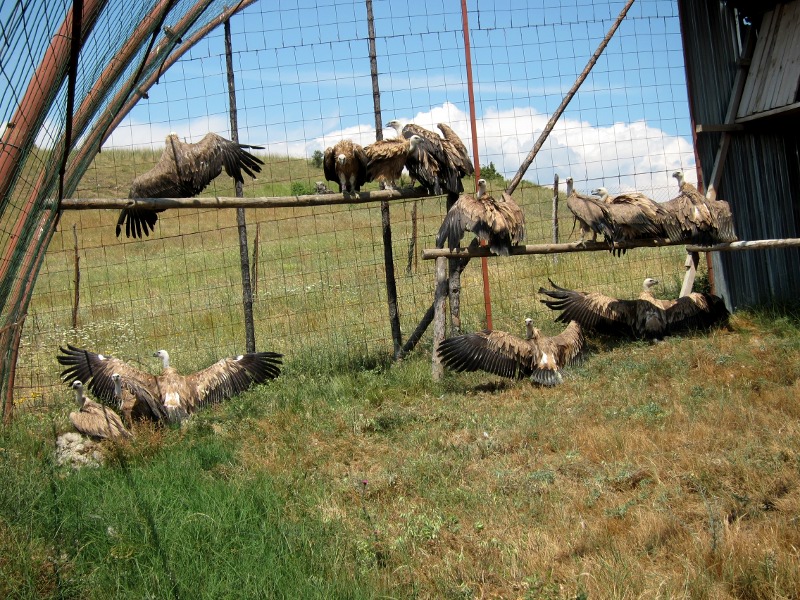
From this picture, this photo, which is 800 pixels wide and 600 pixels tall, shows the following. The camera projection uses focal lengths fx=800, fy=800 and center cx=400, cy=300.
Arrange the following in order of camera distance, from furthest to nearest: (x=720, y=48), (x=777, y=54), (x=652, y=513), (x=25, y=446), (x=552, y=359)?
1. (x=720, y=48)
2. (x=777, y=54)
3. (x=552, y=359)
4. (x=25, y=446)
5. (x=652, y=513)

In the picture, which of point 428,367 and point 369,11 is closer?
point 428,367

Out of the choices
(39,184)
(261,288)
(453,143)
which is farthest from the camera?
(261,288)

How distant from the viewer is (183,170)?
27.6ft

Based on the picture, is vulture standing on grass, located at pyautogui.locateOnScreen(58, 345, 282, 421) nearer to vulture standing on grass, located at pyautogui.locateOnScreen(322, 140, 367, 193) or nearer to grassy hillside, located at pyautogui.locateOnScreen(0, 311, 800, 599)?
grassy hillside, located at pyautogui.locateOnScreen(0, 311, 800, 599)

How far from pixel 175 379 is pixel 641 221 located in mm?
5343

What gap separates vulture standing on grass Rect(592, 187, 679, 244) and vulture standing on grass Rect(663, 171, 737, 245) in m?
0.12

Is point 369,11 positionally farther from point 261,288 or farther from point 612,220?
point 261,288

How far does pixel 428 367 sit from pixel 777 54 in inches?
229

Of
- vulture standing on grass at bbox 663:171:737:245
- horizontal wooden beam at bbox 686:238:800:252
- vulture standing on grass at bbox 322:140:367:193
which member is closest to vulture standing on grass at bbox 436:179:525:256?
vulture standing on grass at bbox 322:140:367:193

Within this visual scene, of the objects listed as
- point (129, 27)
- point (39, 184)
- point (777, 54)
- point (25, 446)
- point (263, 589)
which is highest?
point (777, 54)

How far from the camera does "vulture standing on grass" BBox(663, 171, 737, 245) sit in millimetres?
9047

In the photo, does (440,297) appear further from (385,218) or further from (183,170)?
(183,170)

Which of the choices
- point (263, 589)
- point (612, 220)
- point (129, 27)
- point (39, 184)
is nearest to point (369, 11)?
point (612, 220)

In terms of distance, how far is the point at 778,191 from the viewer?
10.3 m
